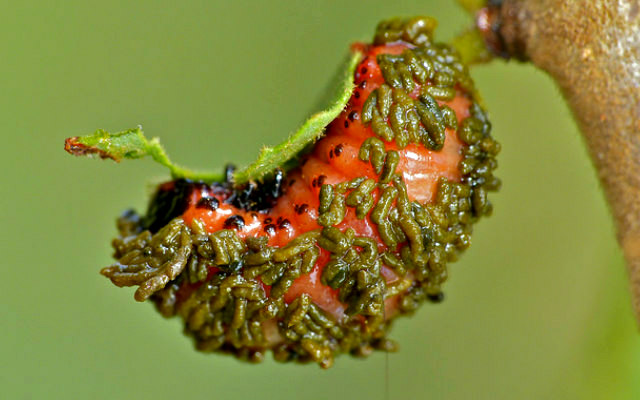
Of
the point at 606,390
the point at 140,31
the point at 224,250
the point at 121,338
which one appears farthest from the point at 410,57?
the point at 121,338

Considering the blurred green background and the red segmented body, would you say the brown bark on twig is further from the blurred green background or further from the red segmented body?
the blurred green background

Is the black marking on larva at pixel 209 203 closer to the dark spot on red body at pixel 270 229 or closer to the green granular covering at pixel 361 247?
the green granular covering at pixel 361 247

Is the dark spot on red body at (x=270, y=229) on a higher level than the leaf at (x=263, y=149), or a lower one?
lower

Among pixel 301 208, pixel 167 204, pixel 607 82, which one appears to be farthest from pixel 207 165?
pixel 607 82

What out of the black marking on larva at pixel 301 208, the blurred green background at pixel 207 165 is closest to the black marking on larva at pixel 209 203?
the black marking on larva at pixel 301 208

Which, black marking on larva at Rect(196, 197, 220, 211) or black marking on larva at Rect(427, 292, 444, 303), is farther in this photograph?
black marking on larva at Rect(427, 292, 444, 303)

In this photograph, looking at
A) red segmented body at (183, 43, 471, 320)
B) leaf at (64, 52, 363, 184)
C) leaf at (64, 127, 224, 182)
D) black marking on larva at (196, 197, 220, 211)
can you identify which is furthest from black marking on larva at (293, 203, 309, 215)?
leaf at (64, 127, 224, 182)

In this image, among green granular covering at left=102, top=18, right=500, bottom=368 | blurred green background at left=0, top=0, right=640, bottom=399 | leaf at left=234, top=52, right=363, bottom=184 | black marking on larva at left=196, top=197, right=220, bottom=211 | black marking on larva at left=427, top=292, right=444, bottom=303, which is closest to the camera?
leaf at left=234, top=52, right=363, bottom=184

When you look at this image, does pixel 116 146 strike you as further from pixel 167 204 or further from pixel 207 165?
pixel 207 165

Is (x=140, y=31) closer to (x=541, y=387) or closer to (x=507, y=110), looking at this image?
(x=507, y=110)
